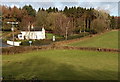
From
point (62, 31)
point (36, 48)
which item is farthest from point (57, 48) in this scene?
point (62, 31)

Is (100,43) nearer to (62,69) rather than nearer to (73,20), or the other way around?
(62,69)

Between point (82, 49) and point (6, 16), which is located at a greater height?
point (6, 16)

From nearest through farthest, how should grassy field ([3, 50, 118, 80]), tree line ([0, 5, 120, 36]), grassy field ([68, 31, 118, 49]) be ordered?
grassy field ([3, 50, 118, 80]) < grassy field ([68, 31, 118, 49]) < tree line ([0, 5, 120, 36])

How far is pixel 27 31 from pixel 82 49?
36.4 metres

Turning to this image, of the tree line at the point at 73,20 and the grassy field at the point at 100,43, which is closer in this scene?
the grassy field at the point at 100,43

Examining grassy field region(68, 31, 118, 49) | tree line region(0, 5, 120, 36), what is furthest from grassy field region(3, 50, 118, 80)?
tree line region(0, 5, 120, 36)

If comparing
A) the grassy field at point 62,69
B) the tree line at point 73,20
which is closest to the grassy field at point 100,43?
the grassy field at point 62,69

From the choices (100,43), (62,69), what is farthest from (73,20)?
(62,69)

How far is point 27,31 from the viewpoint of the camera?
71125 millimetres

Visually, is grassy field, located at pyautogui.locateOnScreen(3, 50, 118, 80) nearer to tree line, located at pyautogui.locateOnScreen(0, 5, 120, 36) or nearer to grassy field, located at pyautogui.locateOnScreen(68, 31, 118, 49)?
grassy field, located at pyautogui.locateOnScreen(68, 31, 118, 49)

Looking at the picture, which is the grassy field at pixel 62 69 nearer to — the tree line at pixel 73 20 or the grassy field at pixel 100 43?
the grassy field at pixel 100 43

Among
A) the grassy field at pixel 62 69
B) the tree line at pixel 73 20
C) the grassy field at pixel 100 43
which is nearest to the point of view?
the grassy field at pixel 62 69

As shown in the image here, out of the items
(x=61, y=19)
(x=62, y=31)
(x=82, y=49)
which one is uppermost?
(x=61, y=19)

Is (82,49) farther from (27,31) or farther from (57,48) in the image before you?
(27,31)
